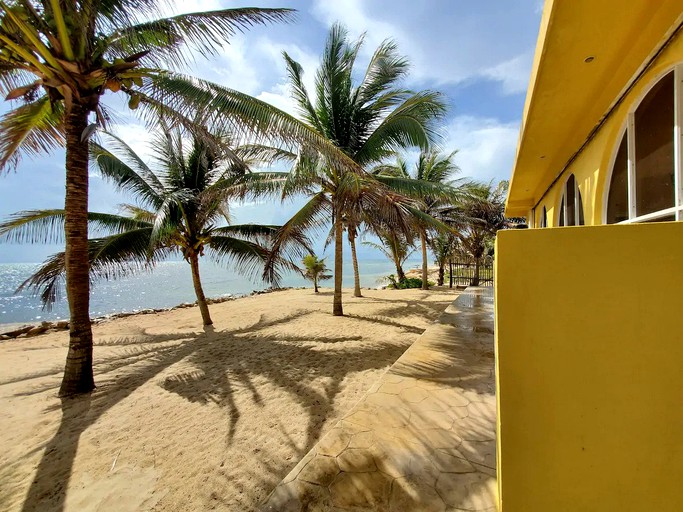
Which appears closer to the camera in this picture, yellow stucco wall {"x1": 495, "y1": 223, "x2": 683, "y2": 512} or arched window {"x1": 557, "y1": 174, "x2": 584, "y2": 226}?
yellow stucco wall {"x1": 495, "y1": 223, "x2": 683, "y2": 512}

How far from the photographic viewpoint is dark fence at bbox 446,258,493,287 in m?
17.7

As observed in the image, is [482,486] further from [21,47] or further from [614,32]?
[21,47]

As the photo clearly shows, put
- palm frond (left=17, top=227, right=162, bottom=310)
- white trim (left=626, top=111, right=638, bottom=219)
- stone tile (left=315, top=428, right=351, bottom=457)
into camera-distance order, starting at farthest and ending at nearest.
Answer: palm frond (left=17, top=227, right=162, bottom=310)
white trim (left=626, top=111, right=638, bottom=219)
stone tile (left=315, top=428, right=351, bottom=457)

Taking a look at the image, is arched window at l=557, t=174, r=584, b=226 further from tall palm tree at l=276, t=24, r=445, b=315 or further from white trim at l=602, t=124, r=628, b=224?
tall palm tree at l=276, t=24, r=445, b=315

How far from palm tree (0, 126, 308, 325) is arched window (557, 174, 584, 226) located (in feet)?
20.0

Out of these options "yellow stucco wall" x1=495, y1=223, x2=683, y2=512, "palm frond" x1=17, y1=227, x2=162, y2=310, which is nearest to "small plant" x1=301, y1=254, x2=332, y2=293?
"palm frond" x1=17, y1=227, x2=162, y2=310

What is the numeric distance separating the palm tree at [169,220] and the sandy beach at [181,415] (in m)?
2.34

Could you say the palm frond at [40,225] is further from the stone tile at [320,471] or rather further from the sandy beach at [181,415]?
the stone tile at [320,471]

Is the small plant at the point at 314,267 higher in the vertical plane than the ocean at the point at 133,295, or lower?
higher

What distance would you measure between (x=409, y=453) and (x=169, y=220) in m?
6.95

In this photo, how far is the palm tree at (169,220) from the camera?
22.2 ft

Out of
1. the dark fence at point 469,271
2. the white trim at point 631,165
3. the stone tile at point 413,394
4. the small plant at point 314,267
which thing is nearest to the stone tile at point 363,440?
the stone tile at point 413,394

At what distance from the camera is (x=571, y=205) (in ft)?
15.5

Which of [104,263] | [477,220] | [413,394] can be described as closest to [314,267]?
[477,220]
